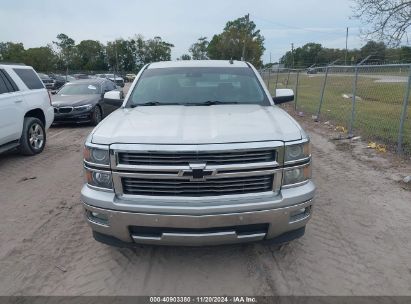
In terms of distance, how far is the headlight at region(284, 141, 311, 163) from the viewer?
10.4ft

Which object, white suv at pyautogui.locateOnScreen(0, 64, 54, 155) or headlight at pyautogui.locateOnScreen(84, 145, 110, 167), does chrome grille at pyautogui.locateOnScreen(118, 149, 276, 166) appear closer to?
headlight at pyautogui.locateOnScreen(84, 145, 110, 167)

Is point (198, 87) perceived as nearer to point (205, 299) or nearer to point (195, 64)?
point (195, 64)

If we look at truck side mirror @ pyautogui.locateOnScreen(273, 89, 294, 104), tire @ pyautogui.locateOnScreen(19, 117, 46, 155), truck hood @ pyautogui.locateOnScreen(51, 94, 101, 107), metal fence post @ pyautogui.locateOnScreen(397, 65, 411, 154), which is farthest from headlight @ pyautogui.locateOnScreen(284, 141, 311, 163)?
truck hood @ pyautogui.locateOnScreen(51, 94, 101, 107)

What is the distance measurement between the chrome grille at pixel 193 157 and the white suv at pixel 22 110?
15.6 feet

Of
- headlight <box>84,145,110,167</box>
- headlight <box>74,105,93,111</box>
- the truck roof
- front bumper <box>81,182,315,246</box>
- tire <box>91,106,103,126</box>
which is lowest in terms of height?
tire <box>91,106,103,126</box>

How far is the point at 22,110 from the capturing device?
7402mm

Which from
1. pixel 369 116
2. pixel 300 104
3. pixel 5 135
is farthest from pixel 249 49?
pixel 5 135

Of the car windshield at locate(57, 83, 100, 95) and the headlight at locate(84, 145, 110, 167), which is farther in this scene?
the car windshield at locate(57, 83, 100, 95)

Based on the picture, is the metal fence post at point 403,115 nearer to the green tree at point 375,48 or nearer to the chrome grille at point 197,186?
the chrome grille at point 197,186

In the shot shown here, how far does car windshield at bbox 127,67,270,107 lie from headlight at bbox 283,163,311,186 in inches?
54.4

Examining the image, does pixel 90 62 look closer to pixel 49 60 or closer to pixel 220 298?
pixel 49 60

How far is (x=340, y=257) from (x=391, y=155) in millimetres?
4542

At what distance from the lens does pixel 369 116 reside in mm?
11664

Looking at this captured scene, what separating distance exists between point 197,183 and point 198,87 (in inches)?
78.9
